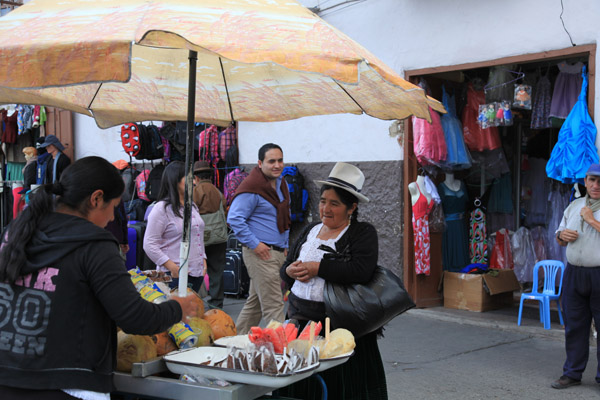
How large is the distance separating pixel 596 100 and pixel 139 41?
17.7ft

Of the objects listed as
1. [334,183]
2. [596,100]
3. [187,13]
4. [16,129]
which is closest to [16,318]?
[187,13]

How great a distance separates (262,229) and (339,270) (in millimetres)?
2342

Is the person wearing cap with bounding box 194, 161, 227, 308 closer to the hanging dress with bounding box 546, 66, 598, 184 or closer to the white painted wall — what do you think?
the white painted wall

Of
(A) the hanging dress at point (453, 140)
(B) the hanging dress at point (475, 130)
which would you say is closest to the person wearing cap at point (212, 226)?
(A) the hanging dress at point (453, 140)

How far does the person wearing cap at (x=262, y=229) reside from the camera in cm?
575

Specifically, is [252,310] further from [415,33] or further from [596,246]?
[415,33]

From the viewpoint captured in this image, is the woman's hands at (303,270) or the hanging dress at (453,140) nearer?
the woman's hands at (303,270)

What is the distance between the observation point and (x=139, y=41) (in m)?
2.26

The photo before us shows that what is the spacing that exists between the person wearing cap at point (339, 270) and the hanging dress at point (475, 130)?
178 inches

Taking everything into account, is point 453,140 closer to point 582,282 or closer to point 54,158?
point 582,282

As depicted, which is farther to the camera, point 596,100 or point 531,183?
point 531,183

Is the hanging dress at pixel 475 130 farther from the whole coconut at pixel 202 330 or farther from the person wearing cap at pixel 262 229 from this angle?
the whole coconut at pixel 202 330

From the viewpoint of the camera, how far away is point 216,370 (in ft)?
8.11

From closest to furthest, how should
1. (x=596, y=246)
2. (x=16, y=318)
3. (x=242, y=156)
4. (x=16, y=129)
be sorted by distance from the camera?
(x=16, y=318) → (x=596, y=246) → (x=242, y=156) → (x=16, y=129)
